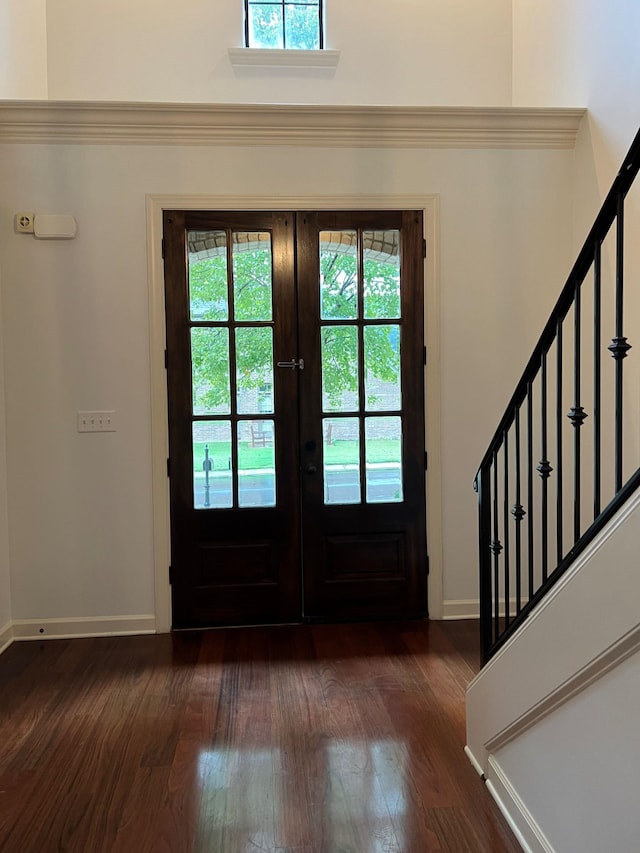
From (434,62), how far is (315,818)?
14.6 feet

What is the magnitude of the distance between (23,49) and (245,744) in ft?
12.9

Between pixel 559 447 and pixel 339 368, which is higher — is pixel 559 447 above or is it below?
below

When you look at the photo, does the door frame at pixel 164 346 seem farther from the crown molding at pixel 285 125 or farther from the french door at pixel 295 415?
the crown molding at pixel 285 125

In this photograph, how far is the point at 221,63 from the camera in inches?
172

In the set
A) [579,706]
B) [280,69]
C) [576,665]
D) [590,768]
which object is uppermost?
[280,69]

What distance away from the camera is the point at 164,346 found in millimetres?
3543

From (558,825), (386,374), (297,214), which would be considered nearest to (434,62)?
(297,214)

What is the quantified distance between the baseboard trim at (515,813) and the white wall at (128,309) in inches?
66.8

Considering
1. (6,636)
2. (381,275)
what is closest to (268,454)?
(381,275)

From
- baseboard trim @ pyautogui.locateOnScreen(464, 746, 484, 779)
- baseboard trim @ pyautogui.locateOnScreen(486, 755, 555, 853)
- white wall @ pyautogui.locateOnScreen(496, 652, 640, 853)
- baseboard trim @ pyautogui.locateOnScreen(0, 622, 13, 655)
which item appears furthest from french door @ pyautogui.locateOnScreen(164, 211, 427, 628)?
white wall @ pyautogui.locateOnScreen(496, 652, 640, 853)

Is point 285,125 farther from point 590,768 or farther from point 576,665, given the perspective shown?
point 590,768

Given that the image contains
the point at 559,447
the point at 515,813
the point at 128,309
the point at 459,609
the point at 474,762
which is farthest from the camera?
the point at 459,609

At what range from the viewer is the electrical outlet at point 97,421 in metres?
3.54

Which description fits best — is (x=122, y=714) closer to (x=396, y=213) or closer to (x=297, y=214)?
(x=297, y=214)
